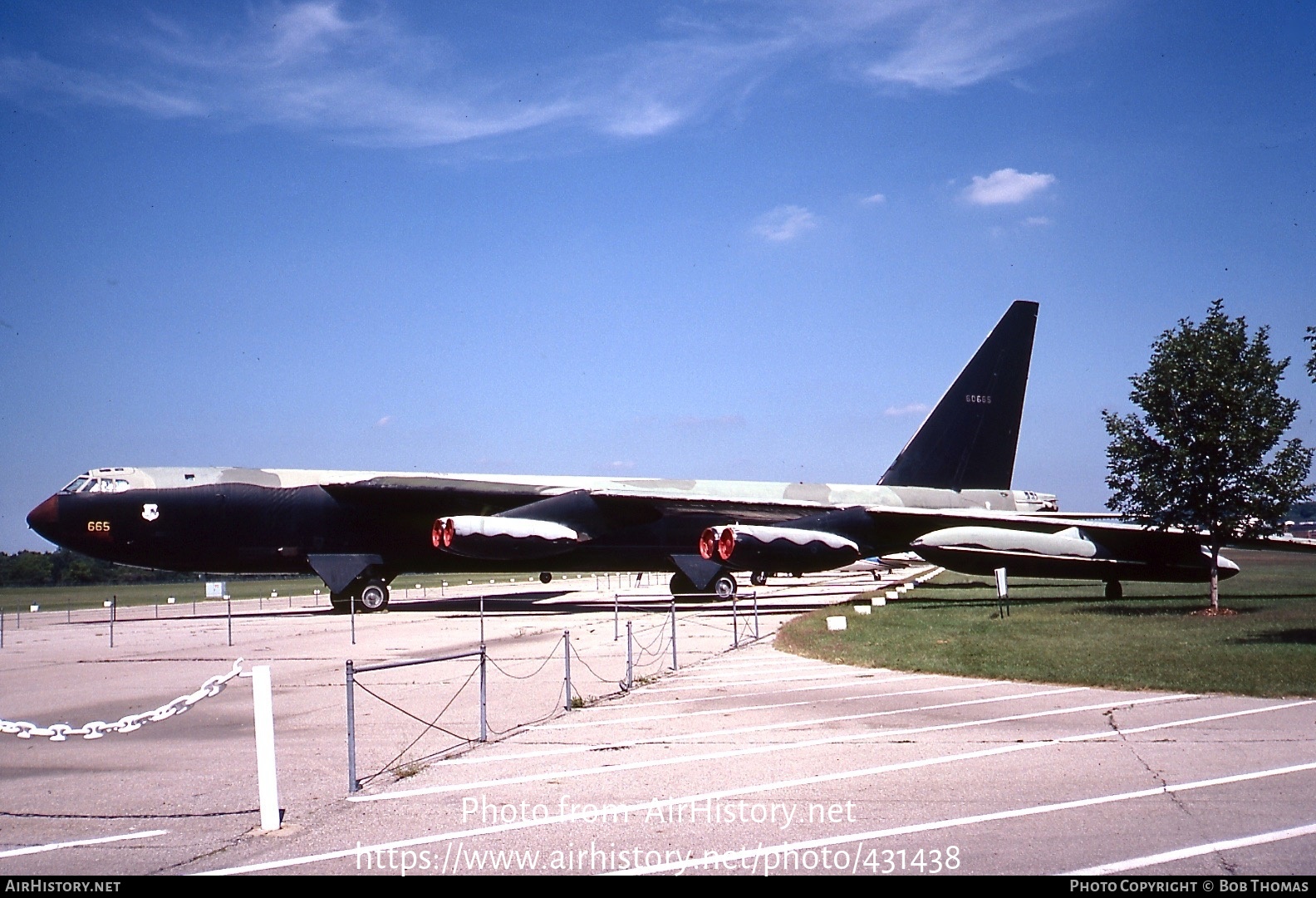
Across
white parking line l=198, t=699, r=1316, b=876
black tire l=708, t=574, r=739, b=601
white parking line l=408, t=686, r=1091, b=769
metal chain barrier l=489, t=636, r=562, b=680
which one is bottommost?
black tire l=708, t=574, r=739, b=601

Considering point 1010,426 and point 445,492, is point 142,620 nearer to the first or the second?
point 445,492

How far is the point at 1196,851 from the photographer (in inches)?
209

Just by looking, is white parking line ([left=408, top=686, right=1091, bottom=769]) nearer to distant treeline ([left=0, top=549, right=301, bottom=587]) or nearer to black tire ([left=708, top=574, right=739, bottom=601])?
black tire ([left=708, top=574, right=739, bottom=601])

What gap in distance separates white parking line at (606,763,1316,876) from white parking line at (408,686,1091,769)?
3.11m

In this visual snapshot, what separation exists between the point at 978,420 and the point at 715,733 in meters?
22.9

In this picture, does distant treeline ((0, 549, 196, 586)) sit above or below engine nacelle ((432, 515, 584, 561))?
below

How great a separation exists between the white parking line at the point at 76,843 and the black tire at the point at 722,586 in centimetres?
2348

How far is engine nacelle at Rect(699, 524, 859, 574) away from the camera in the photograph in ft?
80.5

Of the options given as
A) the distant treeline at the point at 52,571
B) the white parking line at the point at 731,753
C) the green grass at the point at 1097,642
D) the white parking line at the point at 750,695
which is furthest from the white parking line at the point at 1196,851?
the distant treeline at the point at 52,571

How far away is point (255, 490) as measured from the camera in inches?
1021

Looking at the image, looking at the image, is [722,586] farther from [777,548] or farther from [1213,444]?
[1213,444]

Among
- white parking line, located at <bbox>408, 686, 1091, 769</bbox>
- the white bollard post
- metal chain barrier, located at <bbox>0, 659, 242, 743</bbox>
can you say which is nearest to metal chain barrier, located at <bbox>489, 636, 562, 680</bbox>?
white parking line, located at <bbox>408, 686, 1091, 769</bbox>

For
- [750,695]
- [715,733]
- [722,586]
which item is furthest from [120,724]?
[722,586]

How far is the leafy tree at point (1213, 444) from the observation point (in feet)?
70.2
